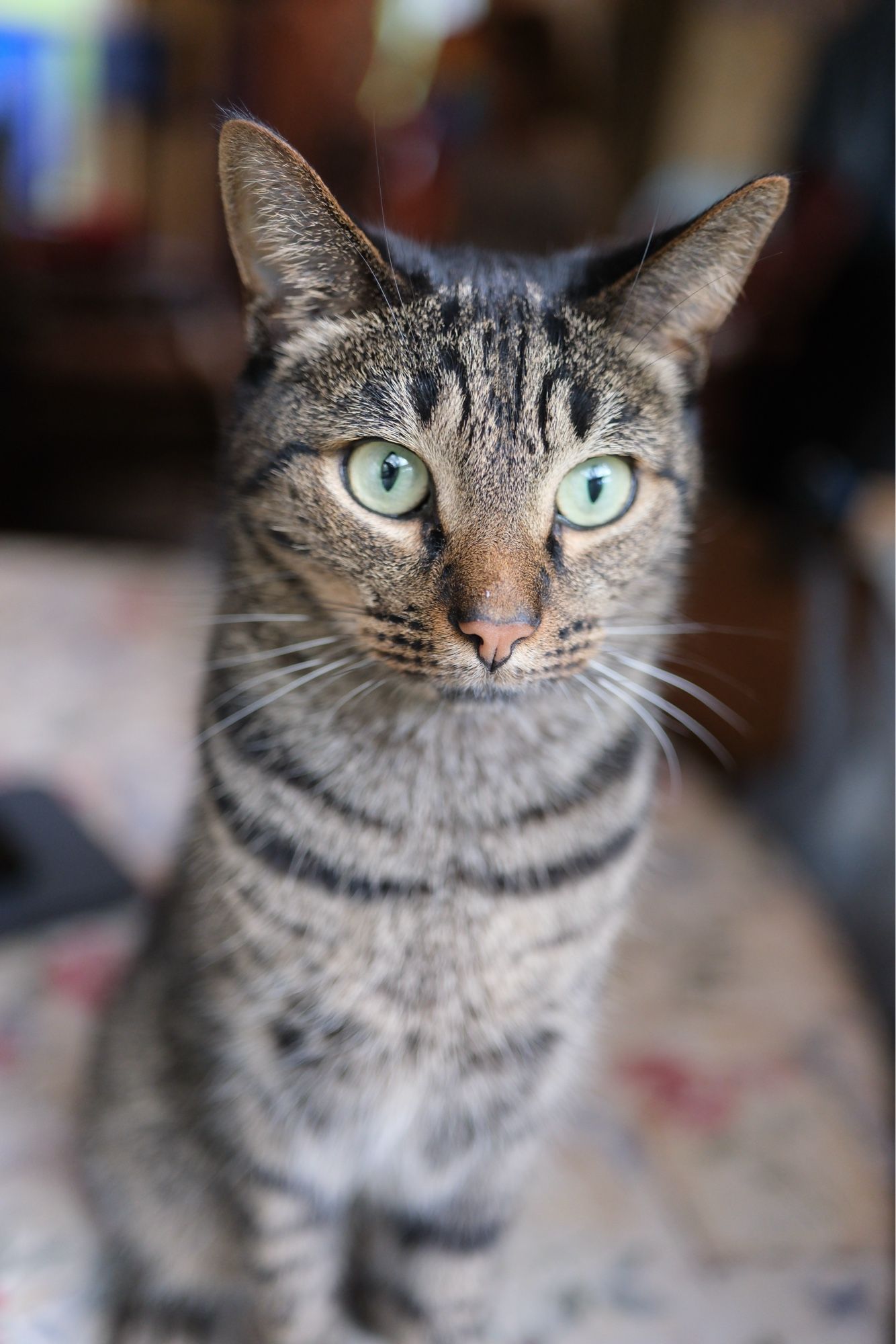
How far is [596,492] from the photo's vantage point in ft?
2.10

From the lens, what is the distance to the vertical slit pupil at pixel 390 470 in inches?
24.2

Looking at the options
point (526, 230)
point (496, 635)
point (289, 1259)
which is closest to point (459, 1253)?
point (289, 1259)

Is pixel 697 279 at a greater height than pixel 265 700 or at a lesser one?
greater

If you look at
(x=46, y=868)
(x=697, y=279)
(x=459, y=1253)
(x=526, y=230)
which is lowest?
(x=459, y=1253)

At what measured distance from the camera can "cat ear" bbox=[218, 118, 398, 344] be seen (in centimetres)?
58

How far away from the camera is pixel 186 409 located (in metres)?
2.89

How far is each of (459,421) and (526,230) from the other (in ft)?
8.78

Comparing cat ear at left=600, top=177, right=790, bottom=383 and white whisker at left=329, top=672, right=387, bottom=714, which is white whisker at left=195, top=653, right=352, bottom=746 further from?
cat ear at left=600, top=177, right=790, bottom=383

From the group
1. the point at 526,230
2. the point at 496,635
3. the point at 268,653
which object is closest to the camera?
the point at 496,635

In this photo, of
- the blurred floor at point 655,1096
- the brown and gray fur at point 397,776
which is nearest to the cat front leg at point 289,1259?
the brown and gray fur at point 397,776

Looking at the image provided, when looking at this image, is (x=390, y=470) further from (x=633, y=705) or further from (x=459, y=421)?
(x=633, y=705)

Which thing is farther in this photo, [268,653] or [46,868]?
[46,868]

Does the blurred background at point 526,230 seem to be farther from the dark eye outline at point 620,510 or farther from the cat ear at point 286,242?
the cat ear at point 286,242

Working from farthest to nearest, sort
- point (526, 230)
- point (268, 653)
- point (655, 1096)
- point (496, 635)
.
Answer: point (526, 230) < point (655, 1096) < point (268, 653) < point (496, 635)
